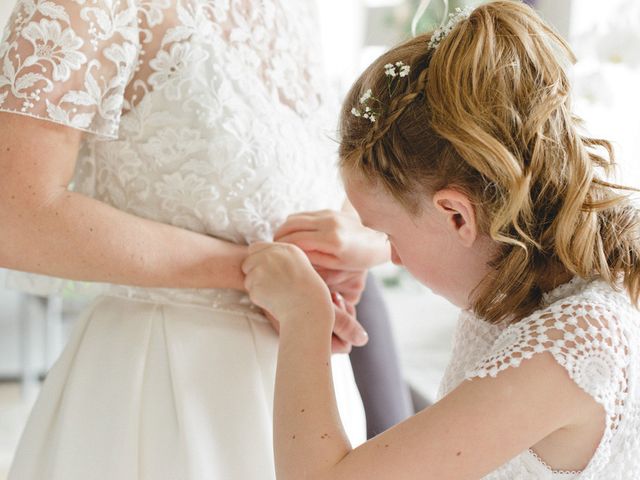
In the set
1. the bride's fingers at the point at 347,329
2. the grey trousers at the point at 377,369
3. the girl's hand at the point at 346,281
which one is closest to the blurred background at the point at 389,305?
the grey trousers at the point at 377,369

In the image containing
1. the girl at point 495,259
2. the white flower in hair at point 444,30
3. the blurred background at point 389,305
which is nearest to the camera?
the girl at point 495,259

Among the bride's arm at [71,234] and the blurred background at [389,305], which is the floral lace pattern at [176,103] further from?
the blurred background at [389,305]

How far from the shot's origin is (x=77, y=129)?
1188mm

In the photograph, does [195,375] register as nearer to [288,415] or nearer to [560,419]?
[288,415]

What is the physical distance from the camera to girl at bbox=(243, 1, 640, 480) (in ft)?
3.25

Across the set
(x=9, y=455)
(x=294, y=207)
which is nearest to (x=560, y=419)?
(x=294, y=207)

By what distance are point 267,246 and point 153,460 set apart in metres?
0.36

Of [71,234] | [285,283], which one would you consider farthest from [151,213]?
[285,283]

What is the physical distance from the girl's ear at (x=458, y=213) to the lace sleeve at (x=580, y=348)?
0.13 m

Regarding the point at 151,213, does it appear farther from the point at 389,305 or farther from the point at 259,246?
the point at 389,305

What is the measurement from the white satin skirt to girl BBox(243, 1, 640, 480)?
0.58ft

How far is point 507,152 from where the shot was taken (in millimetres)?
1021

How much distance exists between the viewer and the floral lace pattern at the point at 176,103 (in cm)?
116

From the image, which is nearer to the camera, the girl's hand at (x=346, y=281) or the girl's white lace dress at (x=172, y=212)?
the girl's white lace dress at (x=172, y=212)
